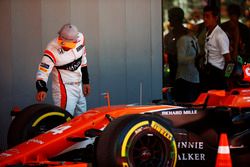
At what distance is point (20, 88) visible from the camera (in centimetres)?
992

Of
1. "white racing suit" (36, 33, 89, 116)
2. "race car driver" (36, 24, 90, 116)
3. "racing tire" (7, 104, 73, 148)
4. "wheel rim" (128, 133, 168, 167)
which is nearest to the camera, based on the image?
"wheel rim" (128, 133, 168, 167)

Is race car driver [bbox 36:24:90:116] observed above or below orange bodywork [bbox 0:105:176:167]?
above

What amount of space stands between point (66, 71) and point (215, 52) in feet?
7.69

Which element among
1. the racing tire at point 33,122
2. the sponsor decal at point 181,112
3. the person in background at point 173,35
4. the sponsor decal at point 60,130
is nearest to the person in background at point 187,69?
the person in background at point 173,35

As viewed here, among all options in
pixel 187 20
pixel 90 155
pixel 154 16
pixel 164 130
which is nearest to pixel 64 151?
pixel 90 155

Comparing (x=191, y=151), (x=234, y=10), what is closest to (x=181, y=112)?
(x=191, y=151)

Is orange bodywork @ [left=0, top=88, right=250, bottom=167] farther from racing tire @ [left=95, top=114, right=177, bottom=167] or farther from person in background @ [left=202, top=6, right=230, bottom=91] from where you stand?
person in background @ [left=202, top=6, right=230, bottom=91]

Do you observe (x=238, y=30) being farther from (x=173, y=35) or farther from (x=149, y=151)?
(x=149, y=151)

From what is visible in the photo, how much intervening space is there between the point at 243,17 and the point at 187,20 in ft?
3.64

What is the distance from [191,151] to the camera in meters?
6.73

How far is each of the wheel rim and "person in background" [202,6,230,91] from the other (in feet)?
11.0

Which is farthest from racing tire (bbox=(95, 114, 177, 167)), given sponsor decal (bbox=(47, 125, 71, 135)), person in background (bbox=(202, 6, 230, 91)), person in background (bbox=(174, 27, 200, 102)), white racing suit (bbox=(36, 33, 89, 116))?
person in background (bbox=(174, 27, 200, 102))

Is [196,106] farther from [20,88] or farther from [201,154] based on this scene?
[20,88]

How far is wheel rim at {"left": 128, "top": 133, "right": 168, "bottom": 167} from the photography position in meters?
6.12
